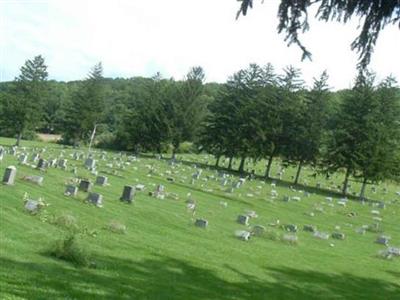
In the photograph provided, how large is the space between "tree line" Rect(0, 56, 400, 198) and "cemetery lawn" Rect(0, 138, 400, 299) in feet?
74.5

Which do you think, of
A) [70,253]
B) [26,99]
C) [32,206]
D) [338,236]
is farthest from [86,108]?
[70,253]

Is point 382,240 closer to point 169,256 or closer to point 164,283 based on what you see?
point 169,256

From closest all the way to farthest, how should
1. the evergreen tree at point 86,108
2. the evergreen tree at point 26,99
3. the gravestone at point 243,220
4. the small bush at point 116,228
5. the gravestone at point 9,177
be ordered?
the small bush at point 116,228 → the gravestone at point 9,177 → the gravestone at point 243,220 → the evergreen tree at point 26,99 → the evergreen tree at point 86,108

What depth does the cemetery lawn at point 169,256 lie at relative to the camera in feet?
34.2

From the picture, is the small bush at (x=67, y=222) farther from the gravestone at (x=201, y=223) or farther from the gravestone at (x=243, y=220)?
the gravestone at (x=243, y=220)

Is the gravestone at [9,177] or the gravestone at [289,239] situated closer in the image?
the gravestone at [9,177]

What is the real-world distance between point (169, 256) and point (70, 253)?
10.2 ft

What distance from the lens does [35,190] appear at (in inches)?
770

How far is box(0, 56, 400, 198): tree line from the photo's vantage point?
48.4 metres

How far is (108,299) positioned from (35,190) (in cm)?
1116

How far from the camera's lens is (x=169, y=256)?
554 inches

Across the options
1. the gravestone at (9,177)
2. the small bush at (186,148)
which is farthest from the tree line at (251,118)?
the gravestone at (9,177)

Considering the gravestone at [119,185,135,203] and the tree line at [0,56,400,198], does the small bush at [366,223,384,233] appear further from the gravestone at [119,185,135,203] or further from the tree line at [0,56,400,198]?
the tree line at [0,56,400,198]

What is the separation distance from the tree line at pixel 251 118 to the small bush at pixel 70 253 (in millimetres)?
36001
